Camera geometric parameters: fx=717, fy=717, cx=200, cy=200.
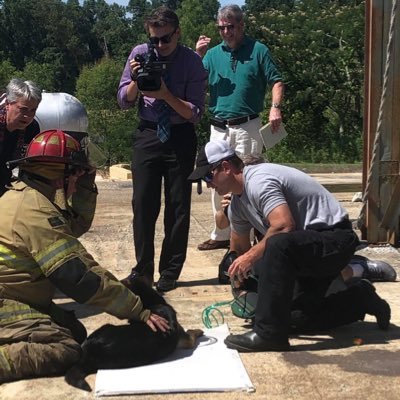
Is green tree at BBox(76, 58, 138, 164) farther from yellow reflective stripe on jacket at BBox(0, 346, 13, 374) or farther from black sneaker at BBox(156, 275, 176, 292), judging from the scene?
yellow reflective stripe on jacket at BBox(0, 346, 13, 374)

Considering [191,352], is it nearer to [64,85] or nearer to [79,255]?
[79,255]

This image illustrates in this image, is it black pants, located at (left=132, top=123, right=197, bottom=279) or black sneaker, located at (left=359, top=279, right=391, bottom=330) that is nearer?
black sneaker, located at (left=359, top=279, right=391, bottom=330)

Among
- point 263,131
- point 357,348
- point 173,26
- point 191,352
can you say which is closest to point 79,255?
point 191,352

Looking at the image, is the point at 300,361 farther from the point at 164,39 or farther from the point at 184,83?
the point at 164,39

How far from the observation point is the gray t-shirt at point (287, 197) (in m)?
3.84

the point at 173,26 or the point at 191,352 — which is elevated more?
the point at 173,26

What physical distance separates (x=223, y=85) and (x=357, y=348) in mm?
3015

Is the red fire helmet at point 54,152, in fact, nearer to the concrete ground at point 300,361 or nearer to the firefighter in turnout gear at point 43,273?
the firefighter in turnout gear at point 43,273

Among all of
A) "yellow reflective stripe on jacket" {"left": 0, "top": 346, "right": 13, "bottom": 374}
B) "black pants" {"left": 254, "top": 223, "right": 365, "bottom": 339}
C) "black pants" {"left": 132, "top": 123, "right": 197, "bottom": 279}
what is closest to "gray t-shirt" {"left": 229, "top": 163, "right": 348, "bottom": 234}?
"black pants" {"left": 254, "top": 223, "right": 365, "bottom": 339}

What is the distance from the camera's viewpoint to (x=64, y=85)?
95.1 m

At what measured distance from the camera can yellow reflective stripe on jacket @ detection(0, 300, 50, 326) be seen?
354 cm

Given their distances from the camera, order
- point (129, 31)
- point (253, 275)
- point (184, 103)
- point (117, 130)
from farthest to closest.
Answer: point (129, 31) < point (117, 130) < point (184, 103) < point (253, 275)

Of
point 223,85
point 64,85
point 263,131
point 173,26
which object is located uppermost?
point 173,26

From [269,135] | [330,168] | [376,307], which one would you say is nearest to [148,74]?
[269,135]
